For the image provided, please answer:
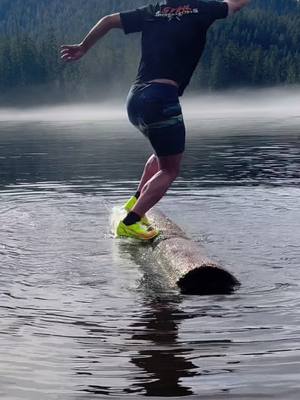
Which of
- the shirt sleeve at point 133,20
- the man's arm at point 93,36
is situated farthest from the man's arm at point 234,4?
the man's arm at point 93,36

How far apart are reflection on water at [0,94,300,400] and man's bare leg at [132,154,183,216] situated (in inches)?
17.7

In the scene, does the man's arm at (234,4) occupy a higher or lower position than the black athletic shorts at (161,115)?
higher

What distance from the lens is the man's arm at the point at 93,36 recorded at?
7668 mm

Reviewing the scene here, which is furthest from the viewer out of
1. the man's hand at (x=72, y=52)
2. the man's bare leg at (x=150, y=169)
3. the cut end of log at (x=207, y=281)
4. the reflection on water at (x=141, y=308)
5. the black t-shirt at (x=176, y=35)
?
→ the man's bare leg at (x=150, y=169)

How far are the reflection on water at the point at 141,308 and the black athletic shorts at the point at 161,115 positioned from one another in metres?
1.08

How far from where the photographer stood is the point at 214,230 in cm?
817

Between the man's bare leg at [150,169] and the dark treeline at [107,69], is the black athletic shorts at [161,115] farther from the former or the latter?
the dark treeline at [107,69]

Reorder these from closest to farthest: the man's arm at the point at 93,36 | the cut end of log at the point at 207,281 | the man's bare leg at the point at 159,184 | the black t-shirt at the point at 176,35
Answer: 1. the cut end of log at the point at 207,281
2. the black t-shirt at the point at 176,35
3. the man's bare leg at the point at 159,184
4. the man's arm at the point at 93,36

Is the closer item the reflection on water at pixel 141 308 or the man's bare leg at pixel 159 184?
the reflection on water at pixel 141 308

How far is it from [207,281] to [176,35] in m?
2.89

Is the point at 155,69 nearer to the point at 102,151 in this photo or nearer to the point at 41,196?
the point at 41,196

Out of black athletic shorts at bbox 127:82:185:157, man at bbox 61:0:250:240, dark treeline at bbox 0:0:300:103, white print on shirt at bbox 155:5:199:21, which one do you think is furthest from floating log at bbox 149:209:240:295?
dark treeline at bbox 0:0:300:103

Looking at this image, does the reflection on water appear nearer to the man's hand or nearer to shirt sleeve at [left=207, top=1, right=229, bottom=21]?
the man's hand

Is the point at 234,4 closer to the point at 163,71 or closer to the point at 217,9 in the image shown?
the point at 217,9
